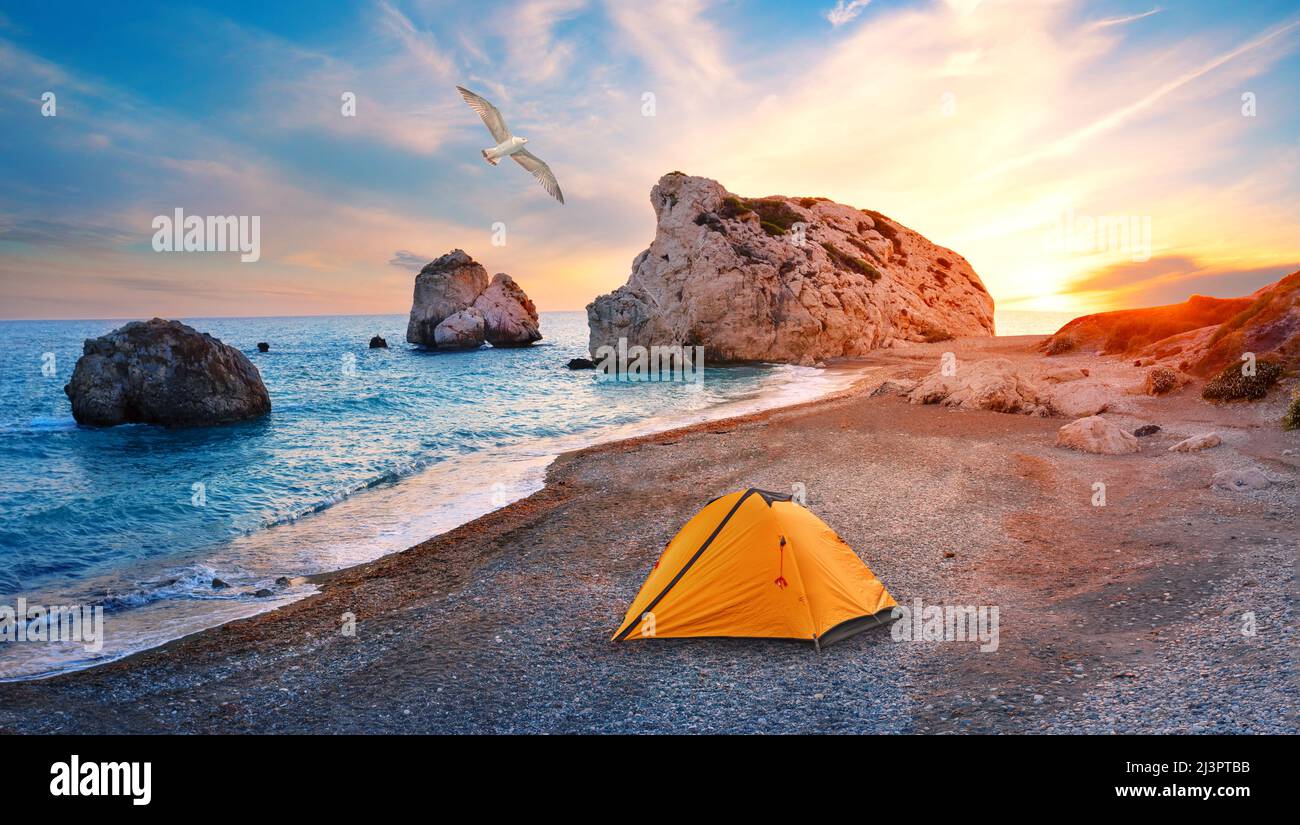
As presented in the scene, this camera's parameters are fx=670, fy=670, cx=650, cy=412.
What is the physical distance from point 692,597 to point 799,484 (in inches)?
331

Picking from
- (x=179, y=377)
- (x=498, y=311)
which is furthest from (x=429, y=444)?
(x=498, y=311)

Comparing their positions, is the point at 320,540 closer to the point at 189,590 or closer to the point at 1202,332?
the point at 189,590

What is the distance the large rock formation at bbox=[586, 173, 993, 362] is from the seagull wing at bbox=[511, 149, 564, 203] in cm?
4379

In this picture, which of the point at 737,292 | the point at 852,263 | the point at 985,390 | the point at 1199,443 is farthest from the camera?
the point at 852,263

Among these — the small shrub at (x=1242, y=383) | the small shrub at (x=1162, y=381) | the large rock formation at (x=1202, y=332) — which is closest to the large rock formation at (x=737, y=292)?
the large rock formation at (x=1202, y=332)

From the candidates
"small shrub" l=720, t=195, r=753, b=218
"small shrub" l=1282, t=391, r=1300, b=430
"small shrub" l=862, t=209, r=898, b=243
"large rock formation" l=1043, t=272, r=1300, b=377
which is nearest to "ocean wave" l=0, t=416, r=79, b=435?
"small shrub" l=1282, t=391, r=1300, b=430

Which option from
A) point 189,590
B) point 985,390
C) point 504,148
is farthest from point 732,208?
point 189,590

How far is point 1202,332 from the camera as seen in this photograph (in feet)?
116

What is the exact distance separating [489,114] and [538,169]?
161cm

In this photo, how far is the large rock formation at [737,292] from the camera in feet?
195

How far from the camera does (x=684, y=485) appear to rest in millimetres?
19172

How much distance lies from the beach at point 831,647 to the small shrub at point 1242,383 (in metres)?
7.00
